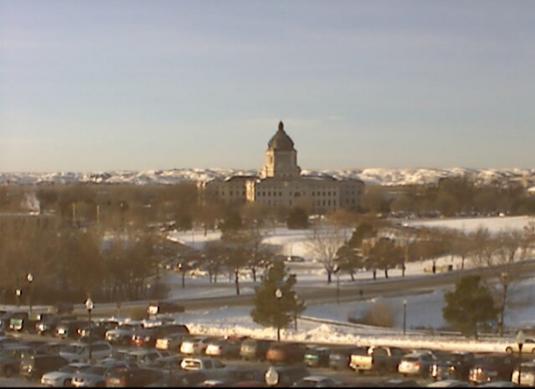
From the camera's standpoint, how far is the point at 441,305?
30.5 m

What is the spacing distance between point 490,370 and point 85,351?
25.3 feet

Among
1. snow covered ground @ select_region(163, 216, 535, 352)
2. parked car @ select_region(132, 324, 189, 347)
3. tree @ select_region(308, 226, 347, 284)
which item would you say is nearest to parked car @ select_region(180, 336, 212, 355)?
parked car @ select_region(132, 324, 189, 347)

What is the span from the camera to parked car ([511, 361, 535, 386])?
15645 mm

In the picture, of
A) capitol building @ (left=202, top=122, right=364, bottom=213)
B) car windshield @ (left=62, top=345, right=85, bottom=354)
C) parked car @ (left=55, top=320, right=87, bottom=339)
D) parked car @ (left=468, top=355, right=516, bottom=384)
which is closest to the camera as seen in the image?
parked car @ (left=468, top=355, right=516, bottom=384)

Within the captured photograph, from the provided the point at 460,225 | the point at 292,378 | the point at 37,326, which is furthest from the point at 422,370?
the point at 460,225

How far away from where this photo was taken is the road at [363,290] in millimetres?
30016

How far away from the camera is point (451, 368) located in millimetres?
16609

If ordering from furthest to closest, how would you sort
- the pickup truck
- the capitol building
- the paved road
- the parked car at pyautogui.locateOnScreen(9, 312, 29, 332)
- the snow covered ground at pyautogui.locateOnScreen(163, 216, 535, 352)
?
1. the capitol building
2. the paved road
3. the parked car at pyautogui.locateOnScreen(9, 312, 29, 332)
4. the snow covered ground at pyautogui.locateOnScreen(163, 216, 535, 352)
5. the pickup truck

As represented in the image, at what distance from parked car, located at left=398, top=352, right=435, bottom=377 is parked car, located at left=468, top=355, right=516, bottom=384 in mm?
735

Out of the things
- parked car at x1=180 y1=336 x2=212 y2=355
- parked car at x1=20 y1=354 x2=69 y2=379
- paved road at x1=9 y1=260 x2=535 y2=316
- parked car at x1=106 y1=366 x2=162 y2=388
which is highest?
parked car at x1=106 y1=366 x2=162 y2=388

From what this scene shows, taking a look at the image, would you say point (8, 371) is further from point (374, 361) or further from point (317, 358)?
point (374, 361)

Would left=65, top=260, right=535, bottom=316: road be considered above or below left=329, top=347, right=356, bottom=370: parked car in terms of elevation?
below

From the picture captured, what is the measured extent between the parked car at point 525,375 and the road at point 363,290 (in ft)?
45.0

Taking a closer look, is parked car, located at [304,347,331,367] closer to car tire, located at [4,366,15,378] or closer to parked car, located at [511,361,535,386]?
parked car, located at [511,361,535,386]
